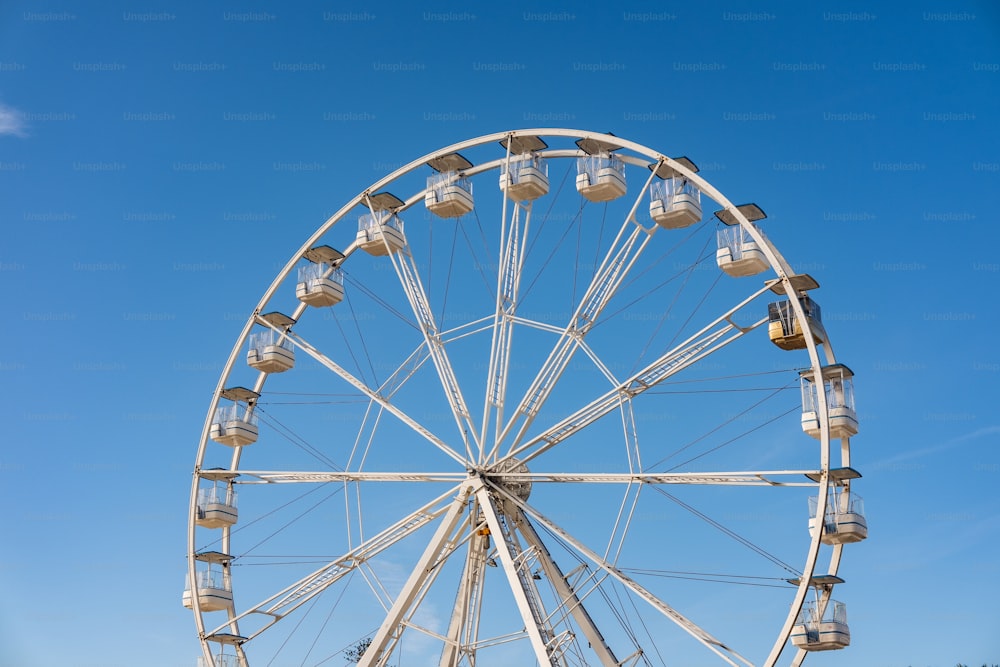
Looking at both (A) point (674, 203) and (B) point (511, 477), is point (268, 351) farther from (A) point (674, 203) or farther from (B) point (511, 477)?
(A) point (674, 203)

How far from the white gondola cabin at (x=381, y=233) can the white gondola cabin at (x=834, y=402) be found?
10.5 m

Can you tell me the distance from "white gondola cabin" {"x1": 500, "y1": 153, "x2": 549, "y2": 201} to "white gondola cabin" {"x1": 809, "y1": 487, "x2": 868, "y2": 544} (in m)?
9.42

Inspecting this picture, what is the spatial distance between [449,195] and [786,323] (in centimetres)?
856

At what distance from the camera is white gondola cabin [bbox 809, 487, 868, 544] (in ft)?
91.4

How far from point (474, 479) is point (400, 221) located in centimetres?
715

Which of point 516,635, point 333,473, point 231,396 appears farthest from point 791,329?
point 231,396

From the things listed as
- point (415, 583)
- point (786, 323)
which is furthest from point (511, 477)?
point (786, 323)

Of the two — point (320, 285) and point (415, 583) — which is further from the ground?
point (320, 285)

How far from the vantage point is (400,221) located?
34.5 meters

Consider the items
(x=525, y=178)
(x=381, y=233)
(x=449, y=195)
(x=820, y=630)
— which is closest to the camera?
(x=820, y=630)

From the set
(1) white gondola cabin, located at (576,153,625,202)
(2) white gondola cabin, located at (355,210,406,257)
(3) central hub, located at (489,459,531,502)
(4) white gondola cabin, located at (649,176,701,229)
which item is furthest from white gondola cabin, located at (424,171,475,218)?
(3) central hub, located at (489,459,531,502)

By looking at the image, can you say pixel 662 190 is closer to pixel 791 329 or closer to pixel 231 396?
pixel 791 329

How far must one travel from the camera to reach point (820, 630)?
27.4 m

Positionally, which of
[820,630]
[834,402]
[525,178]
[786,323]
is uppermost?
[525,178]
